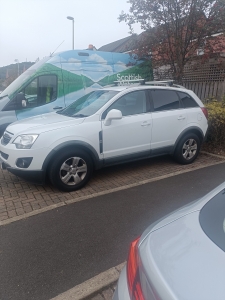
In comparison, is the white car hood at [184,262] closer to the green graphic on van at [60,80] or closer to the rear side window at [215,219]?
the rear side window at [215,219]

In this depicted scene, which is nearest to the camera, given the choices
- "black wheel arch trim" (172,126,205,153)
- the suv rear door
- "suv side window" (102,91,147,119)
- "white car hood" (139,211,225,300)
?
"white car hood" (139,211,225,300)

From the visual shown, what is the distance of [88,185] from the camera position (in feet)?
15.1

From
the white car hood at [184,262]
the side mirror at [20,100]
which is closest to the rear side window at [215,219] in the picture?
the white car hood at [184,262]

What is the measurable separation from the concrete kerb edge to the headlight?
2.26 metres

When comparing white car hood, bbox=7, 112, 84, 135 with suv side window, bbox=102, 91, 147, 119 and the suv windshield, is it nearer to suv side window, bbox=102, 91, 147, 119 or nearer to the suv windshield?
the suv windshield

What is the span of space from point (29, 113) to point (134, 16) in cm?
474

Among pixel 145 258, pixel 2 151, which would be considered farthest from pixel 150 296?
pixel 2 151

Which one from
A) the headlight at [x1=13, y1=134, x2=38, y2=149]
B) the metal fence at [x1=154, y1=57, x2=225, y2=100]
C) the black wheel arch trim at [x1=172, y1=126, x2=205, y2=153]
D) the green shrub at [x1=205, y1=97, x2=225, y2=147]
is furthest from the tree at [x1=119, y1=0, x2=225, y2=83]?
the headlight at [x1=13, y1=134, x2=38, y2=149]

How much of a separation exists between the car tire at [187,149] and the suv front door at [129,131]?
33.3 inches

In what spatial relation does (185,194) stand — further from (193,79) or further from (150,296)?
(193,79)

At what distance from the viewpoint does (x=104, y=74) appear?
7582 millimetres

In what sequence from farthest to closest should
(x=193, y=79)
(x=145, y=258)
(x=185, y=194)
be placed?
(x=193, y=79) → (x=185, y=194) → (x=145, y=258)

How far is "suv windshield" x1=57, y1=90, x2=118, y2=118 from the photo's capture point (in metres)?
4.56

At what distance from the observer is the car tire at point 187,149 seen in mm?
5477
